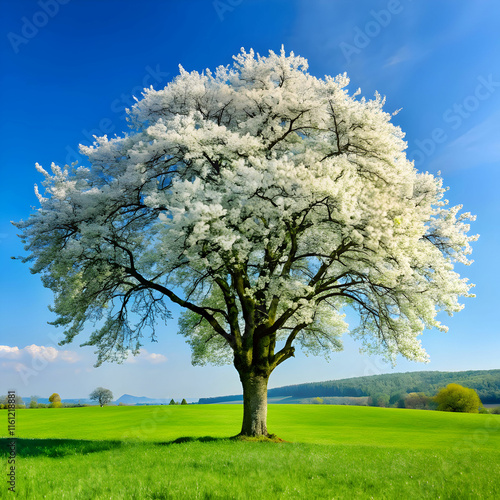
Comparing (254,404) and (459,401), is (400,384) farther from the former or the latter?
(254,404)

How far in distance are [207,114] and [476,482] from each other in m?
17.5

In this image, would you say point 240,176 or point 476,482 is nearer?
point 476,482

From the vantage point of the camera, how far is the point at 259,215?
1541 cm

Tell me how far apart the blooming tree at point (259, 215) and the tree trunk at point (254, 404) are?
58 mm

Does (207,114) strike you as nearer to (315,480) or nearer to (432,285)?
(432,285)

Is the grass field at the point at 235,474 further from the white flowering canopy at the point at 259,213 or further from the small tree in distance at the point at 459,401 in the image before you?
the small tree in distance at the point at 459,401

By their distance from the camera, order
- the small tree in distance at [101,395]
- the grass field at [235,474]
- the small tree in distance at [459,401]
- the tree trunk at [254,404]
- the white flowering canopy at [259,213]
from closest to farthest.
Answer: the grass field at [235,474] < the white flowering canopy at [259,213] < the tree trunk at [254,404] < the small tree in distance at [459,401] < the small tree in distance at [101,395]

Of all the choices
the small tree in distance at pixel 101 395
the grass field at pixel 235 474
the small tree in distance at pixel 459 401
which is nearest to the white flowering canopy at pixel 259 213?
the grass field at pixel 235 474

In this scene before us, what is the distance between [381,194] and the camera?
16703mm

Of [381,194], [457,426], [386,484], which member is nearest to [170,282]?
[381,194]

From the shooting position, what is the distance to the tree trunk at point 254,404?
18.5 meters

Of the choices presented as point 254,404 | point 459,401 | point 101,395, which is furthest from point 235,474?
point 101,395

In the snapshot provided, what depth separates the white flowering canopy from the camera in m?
15.0

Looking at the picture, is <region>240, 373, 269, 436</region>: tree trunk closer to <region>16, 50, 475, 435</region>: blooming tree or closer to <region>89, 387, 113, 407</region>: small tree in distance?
<region>16, 50, 475, 435</region>: blooming tree
